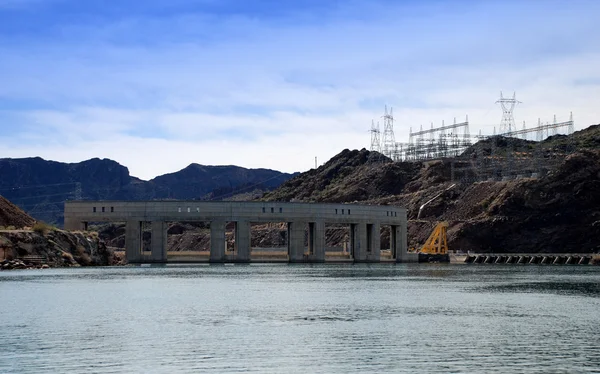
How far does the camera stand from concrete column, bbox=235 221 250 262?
13288cm

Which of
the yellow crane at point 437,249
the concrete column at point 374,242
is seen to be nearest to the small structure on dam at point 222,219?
the concrete column at point 374,242

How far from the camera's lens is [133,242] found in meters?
131

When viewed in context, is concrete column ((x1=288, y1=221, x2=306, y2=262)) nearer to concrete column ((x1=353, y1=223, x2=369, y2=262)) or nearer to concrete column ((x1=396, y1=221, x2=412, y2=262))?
concrete column ((x1=353, y1=223, x2=369, y2=262))

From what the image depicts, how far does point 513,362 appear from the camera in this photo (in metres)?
34.9

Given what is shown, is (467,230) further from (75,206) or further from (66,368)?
(66,368)

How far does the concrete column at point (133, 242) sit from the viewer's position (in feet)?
427

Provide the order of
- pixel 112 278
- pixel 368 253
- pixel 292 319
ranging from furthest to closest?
pixel 368 253 < pixel 112 278 < pixel 292 319

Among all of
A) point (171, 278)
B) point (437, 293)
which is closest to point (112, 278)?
point (171, 278)

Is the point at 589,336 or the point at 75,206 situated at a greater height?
the point at 75,206

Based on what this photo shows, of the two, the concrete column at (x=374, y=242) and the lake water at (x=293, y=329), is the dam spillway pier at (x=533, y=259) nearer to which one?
the concrete column at (x=374, y=242)

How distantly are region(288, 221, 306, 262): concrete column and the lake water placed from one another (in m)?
59.7

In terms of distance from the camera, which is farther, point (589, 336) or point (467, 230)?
point (467, 230)

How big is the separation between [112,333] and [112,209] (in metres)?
88.4

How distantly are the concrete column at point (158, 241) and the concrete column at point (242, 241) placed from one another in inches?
384
